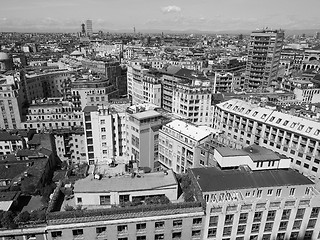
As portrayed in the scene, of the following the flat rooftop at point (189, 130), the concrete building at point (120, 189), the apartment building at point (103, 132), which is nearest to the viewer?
the concrete building at point (120, 189)

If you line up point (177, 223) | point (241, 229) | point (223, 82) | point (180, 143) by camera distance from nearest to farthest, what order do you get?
point (177, 223), point (241, 229), point (180, 143), point (223, 82)

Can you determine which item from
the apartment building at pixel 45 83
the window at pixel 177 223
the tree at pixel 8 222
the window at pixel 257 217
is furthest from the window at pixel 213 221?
the apartment building at pixel 45 83

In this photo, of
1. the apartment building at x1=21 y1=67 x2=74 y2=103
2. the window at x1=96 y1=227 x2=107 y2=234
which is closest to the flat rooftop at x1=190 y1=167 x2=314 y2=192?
the window at x1=96 y1=227 x2=107 y2=234

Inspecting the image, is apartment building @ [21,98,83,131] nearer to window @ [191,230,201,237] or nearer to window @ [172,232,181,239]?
window @ [172,232,181,239]

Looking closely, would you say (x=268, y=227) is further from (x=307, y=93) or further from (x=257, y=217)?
(x=307, y=93)

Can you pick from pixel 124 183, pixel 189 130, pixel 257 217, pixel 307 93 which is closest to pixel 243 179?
pixel 257 217

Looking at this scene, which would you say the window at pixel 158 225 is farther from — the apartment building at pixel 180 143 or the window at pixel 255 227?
the apartment building at pixel 180 143

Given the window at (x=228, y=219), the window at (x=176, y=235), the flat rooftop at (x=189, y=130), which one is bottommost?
the window at (x=176, y=235)
